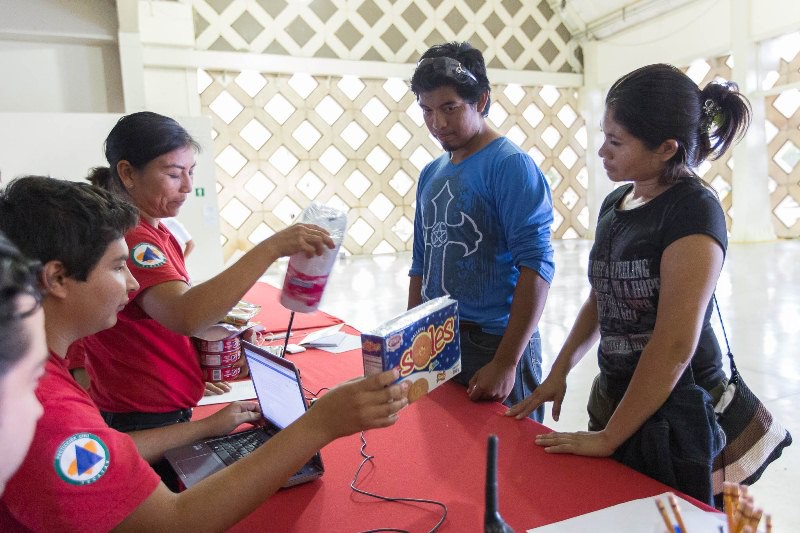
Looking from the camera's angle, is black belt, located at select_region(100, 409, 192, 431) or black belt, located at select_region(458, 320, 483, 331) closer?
black belt, located at select_region(100, 409, 192, 431)

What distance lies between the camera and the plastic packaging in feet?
2.32

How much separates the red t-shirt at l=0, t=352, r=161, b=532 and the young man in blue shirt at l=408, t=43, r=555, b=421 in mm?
486

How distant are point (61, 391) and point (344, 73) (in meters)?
3.89

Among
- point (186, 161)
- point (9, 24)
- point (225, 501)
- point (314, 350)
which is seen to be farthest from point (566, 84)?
point (225, 501)

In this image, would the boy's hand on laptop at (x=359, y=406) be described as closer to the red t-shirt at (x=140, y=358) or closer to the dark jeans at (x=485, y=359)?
the red t-shirt at (x=140, y=358)

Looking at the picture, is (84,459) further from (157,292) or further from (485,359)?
(485,359)

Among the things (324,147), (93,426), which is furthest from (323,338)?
(324,147)

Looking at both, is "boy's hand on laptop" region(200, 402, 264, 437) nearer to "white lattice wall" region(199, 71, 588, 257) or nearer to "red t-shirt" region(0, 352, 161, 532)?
"red t-shirt" region(0, 352, 161, 532)

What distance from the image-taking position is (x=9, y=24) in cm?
265

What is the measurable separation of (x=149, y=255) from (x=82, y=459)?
283 millimetres

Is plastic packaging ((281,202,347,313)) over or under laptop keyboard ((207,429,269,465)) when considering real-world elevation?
over

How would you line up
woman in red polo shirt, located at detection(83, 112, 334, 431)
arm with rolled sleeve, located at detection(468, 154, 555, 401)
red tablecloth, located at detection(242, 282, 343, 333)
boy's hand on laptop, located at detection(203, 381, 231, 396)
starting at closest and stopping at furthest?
woman in red polo shirt, located at detection(83, 112, 334, 431), arm with rolled sleeve, located at detection(468, 154, 555, 401), boy's hand on laptop, located at detection(203, 381, 231, 396), red tablecloth, located at detection(242, 282, 343, 333)

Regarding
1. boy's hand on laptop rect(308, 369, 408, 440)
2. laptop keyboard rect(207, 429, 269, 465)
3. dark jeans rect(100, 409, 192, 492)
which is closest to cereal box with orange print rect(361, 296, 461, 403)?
boy's hand on laptop rect(308, 369, 408, 440)

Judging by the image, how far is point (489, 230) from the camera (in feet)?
2.92
